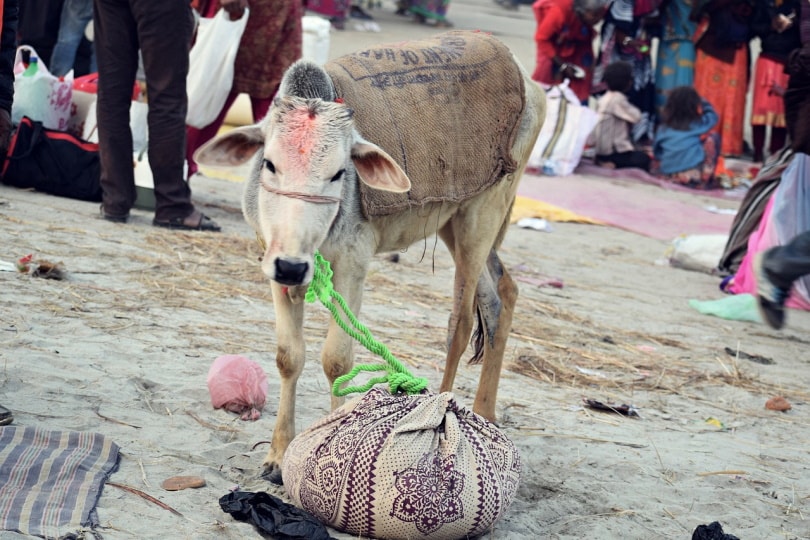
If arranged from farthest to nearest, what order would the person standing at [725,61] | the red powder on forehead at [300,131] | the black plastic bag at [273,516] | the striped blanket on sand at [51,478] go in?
the person standing at [725,61], the red powder on forehead at [300,131], the black plastic bag at [273,516], the striped blanket on sand at [51,478]

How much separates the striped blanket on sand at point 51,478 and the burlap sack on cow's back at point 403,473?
59 cm

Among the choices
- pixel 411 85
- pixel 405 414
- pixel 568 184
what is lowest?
pixel 568 184

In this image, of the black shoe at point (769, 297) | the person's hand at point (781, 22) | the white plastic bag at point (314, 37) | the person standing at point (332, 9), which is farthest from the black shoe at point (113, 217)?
the person standing at point (332, 9)

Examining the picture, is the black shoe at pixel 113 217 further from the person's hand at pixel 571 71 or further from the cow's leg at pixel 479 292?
the person's hand at pixel 571 71

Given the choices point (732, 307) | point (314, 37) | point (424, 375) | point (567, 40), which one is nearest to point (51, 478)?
point (424, 375)

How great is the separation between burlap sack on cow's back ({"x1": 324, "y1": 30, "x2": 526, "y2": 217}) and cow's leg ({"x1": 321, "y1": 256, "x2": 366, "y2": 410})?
7.7 inches

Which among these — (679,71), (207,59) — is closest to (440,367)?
(207,59)

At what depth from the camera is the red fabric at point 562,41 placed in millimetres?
12398

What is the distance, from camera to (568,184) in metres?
11.3

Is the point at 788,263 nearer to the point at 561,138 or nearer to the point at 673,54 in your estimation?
the point at 561,138

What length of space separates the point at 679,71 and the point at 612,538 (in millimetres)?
10860

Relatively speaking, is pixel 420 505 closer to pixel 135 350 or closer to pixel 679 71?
pixel 135 350

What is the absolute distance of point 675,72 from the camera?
13188mm

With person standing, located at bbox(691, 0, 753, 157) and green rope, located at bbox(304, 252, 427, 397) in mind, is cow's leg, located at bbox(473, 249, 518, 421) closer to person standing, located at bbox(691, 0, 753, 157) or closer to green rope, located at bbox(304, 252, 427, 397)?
green rope, located at bbox(304, 252, 427, 397)
